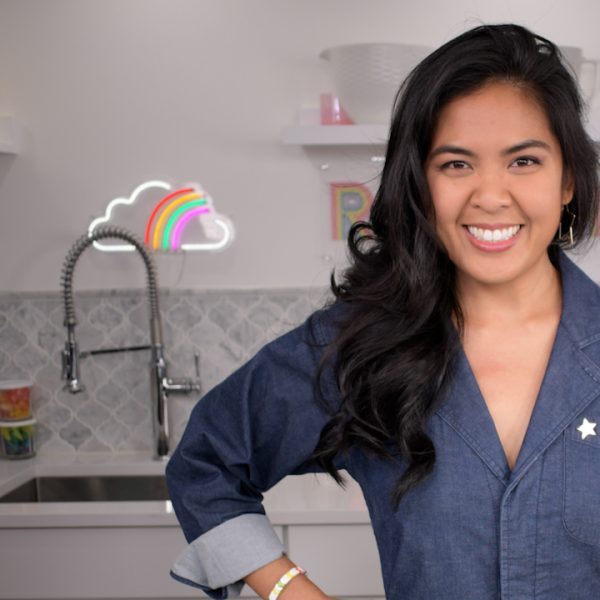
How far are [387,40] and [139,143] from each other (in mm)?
762

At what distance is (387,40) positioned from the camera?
2566 millimetres

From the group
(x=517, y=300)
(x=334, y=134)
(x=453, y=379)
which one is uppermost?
(x=334, y=134)

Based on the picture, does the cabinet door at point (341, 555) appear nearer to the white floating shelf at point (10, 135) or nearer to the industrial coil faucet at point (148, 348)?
the industrial coil faucet at point (148, 348)

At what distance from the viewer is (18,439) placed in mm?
2648

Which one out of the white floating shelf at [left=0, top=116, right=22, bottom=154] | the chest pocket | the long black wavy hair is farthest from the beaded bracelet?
the white floating shelf at [left=0, top=116, right=22, bottom=154]

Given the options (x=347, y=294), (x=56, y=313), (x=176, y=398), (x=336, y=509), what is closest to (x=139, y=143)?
(x=56, y=313)

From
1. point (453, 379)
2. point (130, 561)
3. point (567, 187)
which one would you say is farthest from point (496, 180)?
point (130, 561)

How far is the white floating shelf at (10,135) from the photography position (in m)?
2.57

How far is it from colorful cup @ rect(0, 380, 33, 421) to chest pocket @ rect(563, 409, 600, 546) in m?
1.84

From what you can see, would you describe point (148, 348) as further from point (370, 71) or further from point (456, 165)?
point (456, 165)

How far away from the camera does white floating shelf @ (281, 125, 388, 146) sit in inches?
94.3

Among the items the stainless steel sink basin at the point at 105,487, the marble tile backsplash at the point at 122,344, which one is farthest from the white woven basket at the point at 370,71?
the stainless steel sink basin at the point at 105,487

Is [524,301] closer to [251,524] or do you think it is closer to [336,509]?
[251,524]

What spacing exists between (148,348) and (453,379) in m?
1.50
